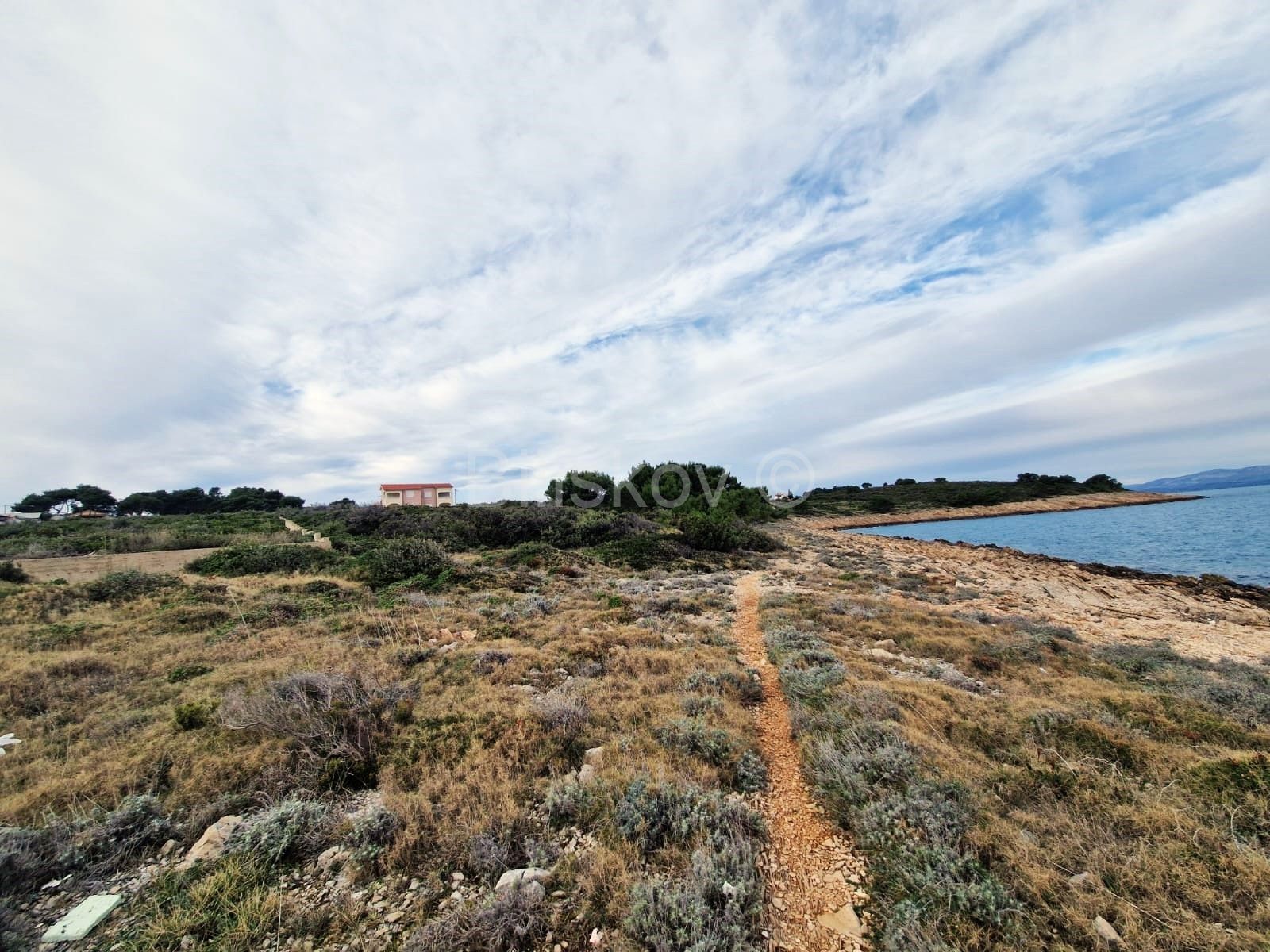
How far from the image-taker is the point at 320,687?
269 inches

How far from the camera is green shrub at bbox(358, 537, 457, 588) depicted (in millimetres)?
17266

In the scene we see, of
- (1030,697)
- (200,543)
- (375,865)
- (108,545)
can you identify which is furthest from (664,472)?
(375,865)

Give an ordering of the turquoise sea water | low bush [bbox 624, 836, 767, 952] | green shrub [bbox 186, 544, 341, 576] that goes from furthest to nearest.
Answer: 1. the turquoise sea water
2. green shrub [bbox 186, 544, 341, 576]
3. low bush [bbox 624, 836, 767, 952]

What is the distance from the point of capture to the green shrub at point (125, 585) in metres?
14.1

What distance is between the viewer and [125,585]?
14.8m

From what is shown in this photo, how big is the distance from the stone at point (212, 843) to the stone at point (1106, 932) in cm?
699

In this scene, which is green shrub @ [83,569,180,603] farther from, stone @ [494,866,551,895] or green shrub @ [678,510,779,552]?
green shrub @ [678,510,779,552]

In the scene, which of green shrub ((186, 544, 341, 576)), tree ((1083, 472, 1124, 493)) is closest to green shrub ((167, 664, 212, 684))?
green shrub ((186, 544, 341, 576))

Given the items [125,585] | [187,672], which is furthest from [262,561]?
[187,672]

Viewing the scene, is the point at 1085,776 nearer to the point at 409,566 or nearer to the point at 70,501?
the point at 409,566

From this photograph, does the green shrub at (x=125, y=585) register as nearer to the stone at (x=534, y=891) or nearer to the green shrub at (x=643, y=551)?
the green shrub at (x=643, y=551)

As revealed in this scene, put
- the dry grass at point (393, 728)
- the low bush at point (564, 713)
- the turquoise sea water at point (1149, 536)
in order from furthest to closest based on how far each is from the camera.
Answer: the turquoise sea water at point (1149, 536) → the low bush at point (564, 713) → the dry grass at point (393, 728)

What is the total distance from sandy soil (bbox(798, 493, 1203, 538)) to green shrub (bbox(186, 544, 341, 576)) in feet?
200

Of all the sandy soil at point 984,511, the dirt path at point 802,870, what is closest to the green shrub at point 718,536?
the dirt path at point 802,870
